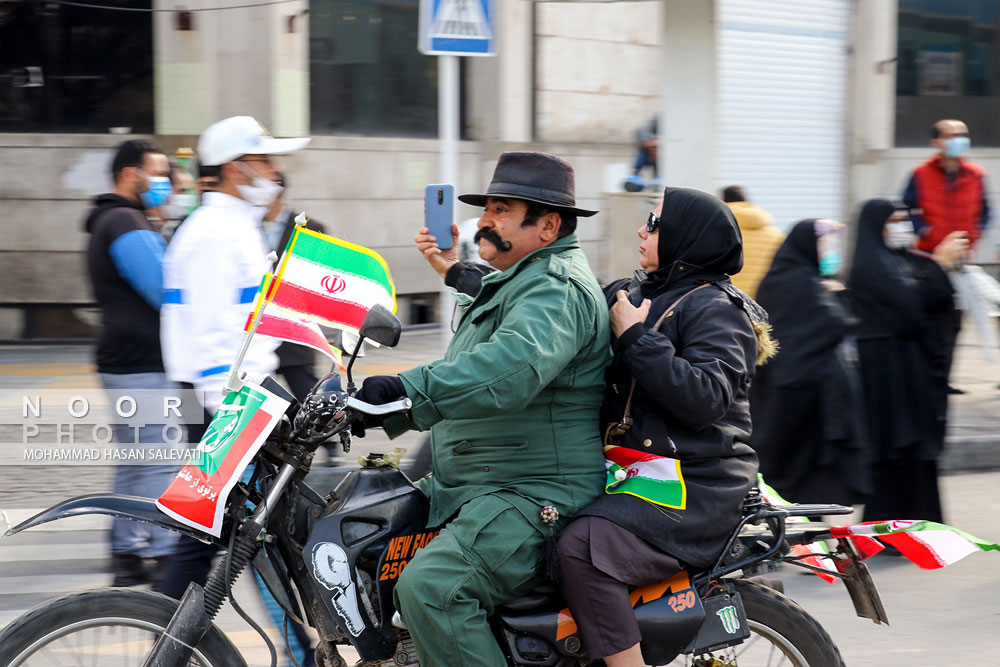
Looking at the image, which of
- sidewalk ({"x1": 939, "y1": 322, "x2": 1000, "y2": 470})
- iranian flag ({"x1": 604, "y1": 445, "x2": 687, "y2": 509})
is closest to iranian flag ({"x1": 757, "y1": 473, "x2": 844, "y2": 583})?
iranian flag ({"x1": 604, "y1": 445, "x2": 687, "y2": 509})

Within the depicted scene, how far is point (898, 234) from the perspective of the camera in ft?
19.8

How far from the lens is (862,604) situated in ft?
11.3

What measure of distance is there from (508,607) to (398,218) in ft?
31.2

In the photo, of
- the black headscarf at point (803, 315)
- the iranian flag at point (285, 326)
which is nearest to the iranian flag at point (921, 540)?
the iranian flag at point (285, 326)

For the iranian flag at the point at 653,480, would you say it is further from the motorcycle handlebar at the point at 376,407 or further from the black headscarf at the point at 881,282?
the black headscarf at the point at 881,282

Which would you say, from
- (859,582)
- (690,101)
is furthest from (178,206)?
(690,101)

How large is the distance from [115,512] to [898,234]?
443cm

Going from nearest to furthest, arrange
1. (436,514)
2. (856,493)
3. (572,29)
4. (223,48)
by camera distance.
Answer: (436,514) → (856,493) → (223,48) → (572,29)

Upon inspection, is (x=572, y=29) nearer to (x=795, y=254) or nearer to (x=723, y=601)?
(x=795, y=254)

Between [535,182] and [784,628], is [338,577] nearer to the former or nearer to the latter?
[535,182]

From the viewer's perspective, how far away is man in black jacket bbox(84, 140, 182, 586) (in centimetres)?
464

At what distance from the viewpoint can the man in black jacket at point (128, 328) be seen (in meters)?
4.64

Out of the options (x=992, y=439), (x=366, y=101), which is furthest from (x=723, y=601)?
(x=366, y=101)

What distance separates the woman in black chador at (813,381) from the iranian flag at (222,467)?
3.43 meters
